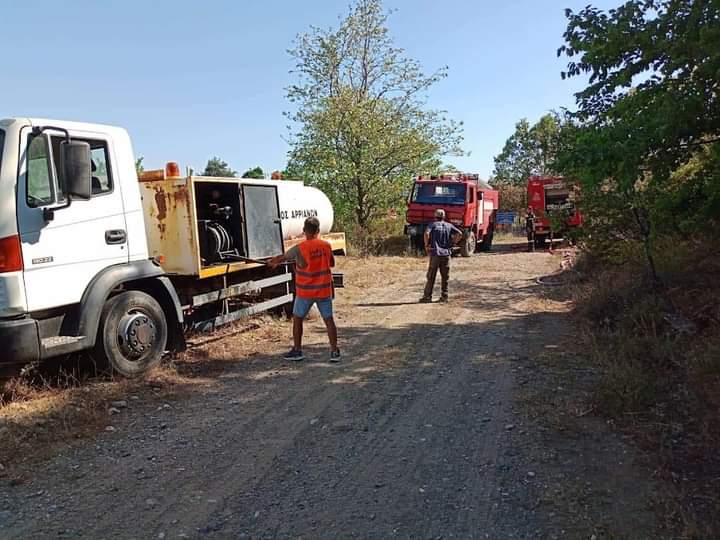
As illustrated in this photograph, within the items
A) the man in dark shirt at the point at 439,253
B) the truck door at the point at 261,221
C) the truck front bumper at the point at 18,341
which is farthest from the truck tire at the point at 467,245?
the truck front bumper at the point at 18,341

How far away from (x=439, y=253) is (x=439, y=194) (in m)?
9.85

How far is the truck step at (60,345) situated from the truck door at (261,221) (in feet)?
10.1

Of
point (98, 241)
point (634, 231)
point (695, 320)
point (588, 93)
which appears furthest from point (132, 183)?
point (634, 231)

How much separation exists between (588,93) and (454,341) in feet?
11.2

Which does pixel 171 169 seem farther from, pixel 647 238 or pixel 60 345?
pixel 647 238

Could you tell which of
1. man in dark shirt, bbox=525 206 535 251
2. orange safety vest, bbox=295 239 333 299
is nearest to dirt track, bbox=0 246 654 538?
orange safety vest, bbox=295 239 333 299

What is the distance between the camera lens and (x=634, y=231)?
27.8 ft

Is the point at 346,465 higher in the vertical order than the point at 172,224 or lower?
lower

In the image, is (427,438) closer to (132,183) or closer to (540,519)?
(540,519)

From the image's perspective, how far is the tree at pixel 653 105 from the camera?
5273mm

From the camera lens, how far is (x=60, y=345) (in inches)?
204

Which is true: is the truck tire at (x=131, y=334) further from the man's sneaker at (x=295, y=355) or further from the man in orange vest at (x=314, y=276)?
the man in orange vest at (x=314, y=276)

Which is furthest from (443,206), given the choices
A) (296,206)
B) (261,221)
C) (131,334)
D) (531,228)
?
(131,334)

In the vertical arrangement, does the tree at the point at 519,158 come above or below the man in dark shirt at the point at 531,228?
above
